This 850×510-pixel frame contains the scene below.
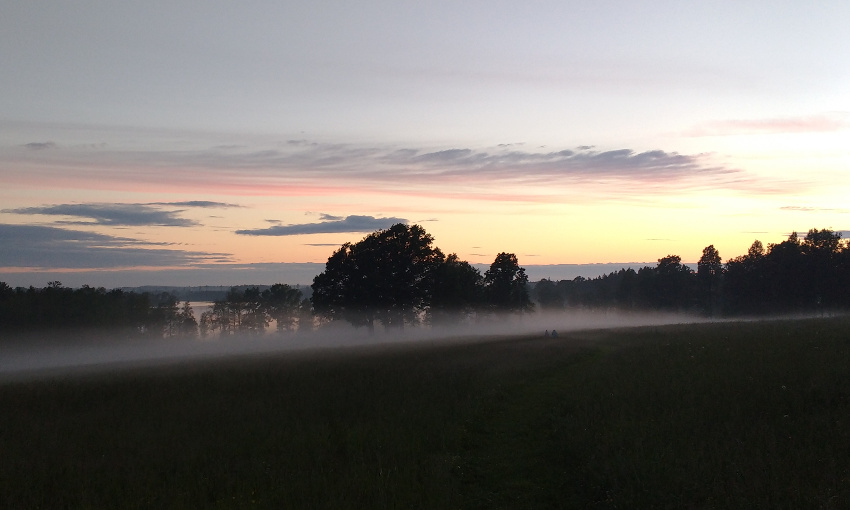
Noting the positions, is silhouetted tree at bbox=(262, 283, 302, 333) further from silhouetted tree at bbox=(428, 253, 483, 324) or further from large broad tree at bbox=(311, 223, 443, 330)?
large broad tree at bbox=(311, 223, 443, 330)

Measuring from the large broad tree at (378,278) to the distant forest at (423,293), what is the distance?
0.12m

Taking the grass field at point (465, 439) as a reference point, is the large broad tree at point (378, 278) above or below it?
above

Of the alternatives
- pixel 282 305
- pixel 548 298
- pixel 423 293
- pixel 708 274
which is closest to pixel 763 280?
pixel 708 274

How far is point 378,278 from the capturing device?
60.7 m

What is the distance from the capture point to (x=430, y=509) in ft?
32.3

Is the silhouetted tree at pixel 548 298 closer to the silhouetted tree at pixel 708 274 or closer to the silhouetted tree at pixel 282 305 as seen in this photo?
the silhouetted tree at pixel 708 274

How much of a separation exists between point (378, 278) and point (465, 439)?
4678 cm

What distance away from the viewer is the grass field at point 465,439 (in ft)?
33.2

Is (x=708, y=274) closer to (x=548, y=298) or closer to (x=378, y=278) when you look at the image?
(x=548, y=298)

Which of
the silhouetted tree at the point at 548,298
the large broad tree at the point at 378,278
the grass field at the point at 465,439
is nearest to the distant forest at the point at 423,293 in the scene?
the large broad tree at the point at 378,278

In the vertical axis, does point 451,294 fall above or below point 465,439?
above

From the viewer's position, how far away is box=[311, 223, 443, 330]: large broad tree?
201 ft

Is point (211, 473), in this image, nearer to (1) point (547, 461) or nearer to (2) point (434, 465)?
(2) point (434, 465)

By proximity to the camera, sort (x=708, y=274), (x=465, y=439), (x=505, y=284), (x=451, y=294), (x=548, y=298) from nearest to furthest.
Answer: (x=465, y=439), (x=451, y=294), (x=505, y=284), (x=708, y=274), (x=548, y=298)
